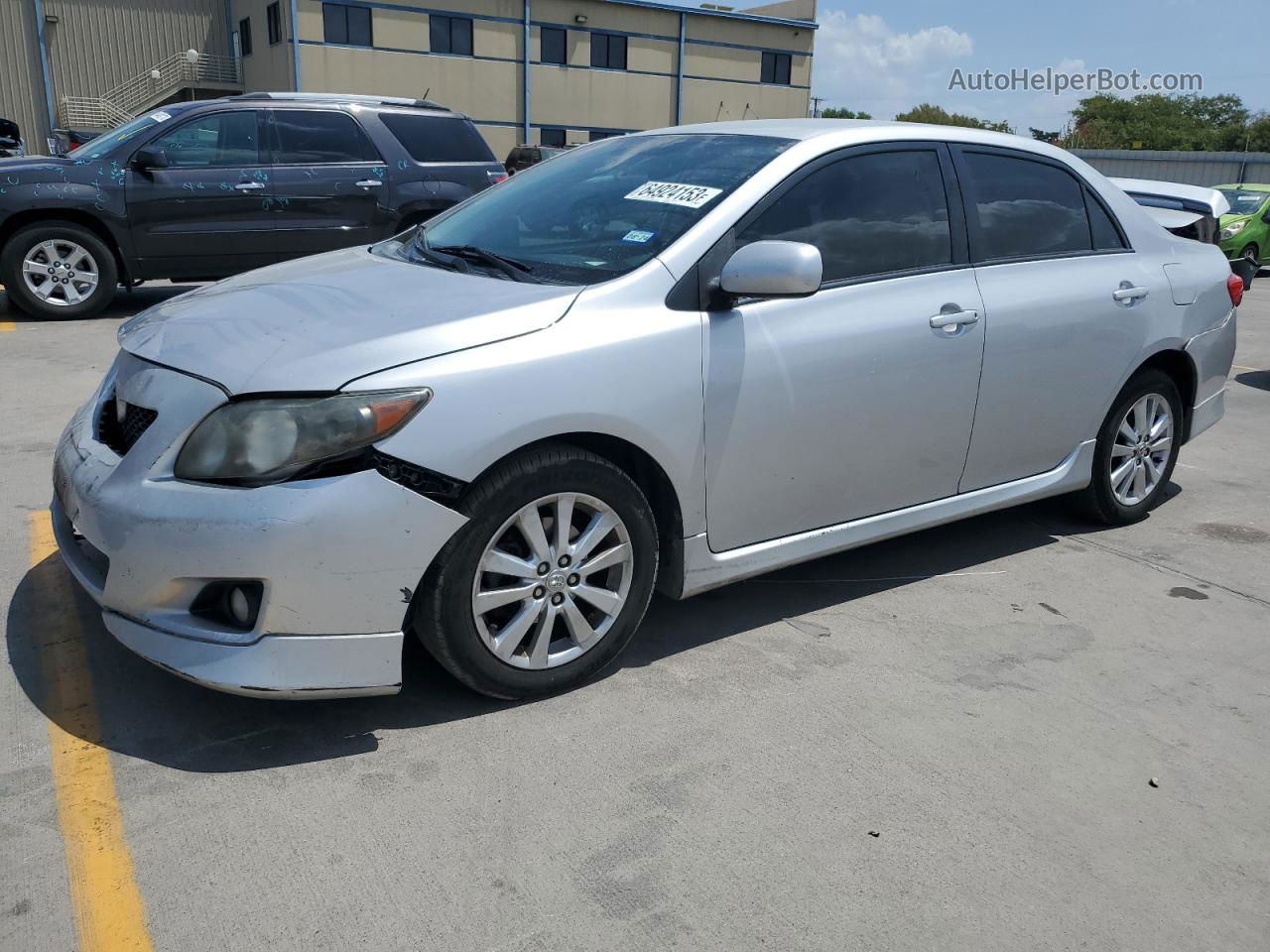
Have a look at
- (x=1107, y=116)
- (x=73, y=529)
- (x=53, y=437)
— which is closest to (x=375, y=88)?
(x=53, y=437)

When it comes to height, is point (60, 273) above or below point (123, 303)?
above

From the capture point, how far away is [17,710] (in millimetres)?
3170

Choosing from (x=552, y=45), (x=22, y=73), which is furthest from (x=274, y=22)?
(x=552, y=45)

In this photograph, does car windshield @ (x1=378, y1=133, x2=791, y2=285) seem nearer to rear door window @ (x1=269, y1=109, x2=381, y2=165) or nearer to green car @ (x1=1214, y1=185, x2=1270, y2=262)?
rear door window @ (x1=269, y1=109, x2=381, y2=165)

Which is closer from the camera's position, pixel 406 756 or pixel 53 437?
pixel 406 756

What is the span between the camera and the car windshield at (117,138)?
30.4ft

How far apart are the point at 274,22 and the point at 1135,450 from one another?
39.5 metres

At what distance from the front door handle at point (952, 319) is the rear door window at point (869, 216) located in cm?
20

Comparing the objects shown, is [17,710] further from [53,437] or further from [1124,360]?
[1124,360]

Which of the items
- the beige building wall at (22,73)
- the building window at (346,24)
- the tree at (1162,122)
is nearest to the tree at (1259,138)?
the tree at (1162,122)

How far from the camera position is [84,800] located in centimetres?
275

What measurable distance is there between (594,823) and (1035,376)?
262 cm

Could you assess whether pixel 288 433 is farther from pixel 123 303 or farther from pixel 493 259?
pixel 123 303

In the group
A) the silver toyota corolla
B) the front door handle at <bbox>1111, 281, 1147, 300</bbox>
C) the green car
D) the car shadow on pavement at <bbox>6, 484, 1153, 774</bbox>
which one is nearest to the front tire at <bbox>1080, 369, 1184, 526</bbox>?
the silver toyota corolla
